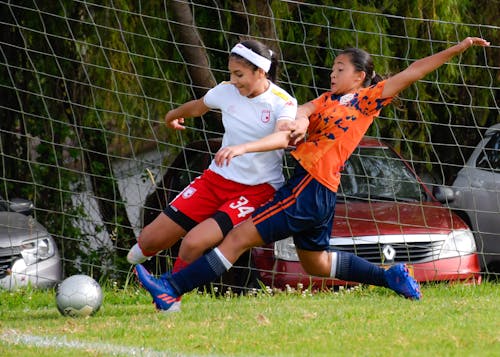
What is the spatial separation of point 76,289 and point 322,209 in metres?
1.53

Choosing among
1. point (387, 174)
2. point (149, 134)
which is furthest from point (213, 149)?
point (149, 134)

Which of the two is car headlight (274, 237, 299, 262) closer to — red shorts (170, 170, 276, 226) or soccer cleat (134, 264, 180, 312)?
red shorts (170, 170, 276, 226)

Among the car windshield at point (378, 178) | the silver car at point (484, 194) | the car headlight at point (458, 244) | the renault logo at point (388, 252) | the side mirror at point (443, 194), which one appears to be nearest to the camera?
the renault logo at point (388, 252)

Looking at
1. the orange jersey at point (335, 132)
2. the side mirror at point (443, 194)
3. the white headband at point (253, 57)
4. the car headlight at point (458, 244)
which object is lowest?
the car headlight at point (458, 244)

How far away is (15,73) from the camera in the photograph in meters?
12.0

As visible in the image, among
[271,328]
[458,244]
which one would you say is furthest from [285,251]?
[271,328]

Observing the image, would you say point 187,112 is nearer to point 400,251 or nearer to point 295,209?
point 295,209

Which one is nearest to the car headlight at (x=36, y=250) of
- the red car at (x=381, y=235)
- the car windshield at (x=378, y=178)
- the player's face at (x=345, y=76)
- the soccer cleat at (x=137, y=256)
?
the red car at (x=381, y=235)

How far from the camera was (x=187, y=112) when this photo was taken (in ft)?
25.2

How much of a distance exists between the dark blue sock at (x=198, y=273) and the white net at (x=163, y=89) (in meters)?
3.19

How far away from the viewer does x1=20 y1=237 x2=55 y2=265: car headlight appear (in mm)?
10180

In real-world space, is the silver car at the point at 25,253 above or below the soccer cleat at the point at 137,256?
below

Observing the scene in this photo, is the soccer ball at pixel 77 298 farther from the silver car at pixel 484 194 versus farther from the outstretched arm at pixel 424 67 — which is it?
the silver car at pixel 484 194

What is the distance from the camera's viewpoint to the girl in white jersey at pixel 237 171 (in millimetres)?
7215
